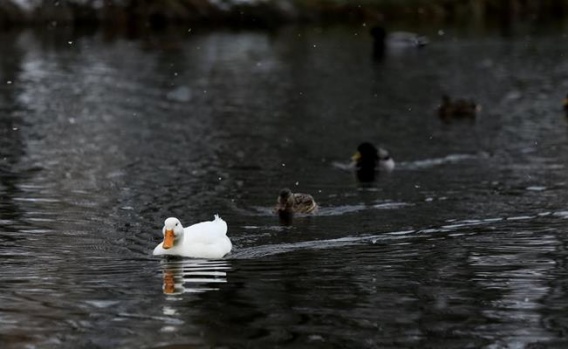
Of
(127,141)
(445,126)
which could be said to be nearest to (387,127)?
(445,126)

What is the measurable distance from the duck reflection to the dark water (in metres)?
0.04

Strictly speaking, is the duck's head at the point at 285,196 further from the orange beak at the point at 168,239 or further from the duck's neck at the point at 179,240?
the orange beak at the point at 168,239

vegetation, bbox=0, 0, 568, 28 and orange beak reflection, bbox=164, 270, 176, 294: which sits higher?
vegetation, bbox=0, 0, 568, 28

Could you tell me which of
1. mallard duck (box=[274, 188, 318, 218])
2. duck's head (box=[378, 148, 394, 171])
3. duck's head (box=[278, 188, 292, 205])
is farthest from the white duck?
duck's head (box=[378, 148, 394, 171])

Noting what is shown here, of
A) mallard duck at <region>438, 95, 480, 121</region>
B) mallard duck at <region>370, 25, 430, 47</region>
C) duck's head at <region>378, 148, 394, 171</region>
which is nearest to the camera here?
duck's head at <region>378, 148, 394, 171</region>

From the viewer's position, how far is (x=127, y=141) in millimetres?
30297

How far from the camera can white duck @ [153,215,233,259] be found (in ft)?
56.9

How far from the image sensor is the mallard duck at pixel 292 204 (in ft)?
70.1

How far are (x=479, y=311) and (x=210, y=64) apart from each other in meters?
37.6

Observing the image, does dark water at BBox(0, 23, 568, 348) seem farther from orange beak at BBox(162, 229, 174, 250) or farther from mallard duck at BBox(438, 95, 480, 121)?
mallard duck at BBox(438, 95, 480, 121)

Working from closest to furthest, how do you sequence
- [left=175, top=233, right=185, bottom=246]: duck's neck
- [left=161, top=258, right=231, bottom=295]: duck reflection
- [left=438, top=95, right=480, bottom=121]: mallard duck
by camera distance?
[left=161, top=258, right=231, bottom=295]: duck reflection
[left=175, top=233, right=185, bottom=246]: duck's neck
[left=438, top=95, right=480, bottom=121]: mallard duck

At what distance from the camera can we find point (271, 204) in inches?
893

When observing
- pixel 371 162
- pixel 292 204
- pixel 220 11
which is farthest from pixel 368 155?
pixel 220 11

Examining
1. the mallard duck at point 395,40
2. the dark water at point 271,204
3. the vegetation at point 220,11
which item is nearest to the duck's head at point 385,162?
the dark water at point 271,204
